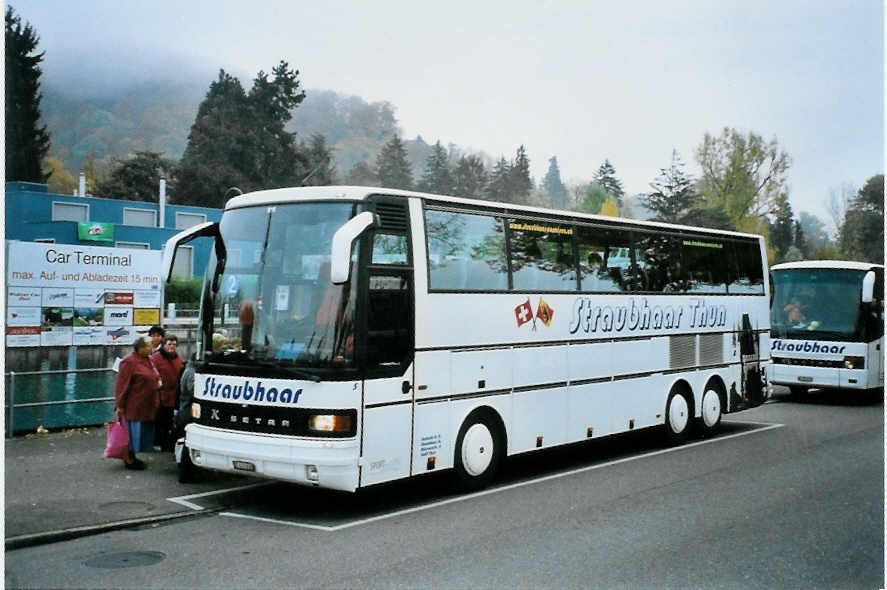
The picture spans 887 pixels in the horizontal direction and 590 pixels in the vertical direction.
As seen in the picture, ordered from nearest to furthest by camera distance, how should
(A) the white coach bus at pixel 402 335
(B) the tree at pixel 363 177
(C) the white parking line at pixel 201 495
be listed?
(A) the white coach bus at pixel 402 335
(C) the white parking line at pixel 201 495
(B) the tree at pixel 363 177

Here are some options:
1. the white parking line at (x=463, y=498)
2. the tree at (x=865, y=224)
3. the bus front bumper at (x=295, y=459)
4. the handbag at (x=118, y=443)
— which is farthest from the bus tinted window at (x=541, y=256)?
the tree at (x=865, y=224)

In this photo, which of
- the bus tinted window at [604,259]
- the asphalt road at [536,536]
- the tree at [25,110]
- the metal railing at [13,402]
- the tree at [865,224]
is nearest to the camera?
the asphalt road at [536,536]

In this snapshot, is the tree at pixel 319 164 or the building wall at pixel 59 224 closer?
the building wall at pixel 59 224

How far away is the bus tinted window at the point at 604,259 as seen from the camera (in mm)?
12844

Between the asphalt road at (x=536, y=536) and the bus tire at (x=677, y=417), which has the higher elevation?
the bus tire at (x=677, y=417)

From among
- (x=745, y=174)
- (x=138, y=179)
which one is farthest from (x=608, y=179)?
(x=138, y=179)

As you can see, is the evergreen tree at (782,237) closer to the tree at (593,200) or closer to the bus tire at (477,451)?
the tree at (593,200)

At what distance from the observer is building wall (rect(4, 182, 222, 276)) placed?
5394 centimetres

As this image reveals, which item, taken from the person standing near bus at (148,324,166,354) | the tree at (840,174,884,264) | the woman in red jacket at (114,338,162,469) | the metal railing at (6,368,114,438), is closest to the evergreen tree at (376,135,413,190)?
the tree at (840,174,884,264)

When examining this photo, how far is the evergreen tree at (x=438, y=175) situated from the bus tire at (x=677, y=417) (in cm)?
9173

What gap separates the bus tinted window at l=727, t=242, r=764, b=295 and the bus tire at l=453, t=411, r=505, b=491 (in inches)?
279

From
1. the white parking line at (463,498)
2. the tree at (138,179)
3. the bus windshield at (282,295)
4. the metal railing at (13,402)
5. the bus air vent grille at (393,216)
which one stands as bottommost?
the white parking line at (463,498)

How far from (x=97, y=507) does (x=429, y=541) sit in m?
3.60

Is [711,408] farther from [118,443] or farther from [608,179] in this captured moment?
[608,179]
